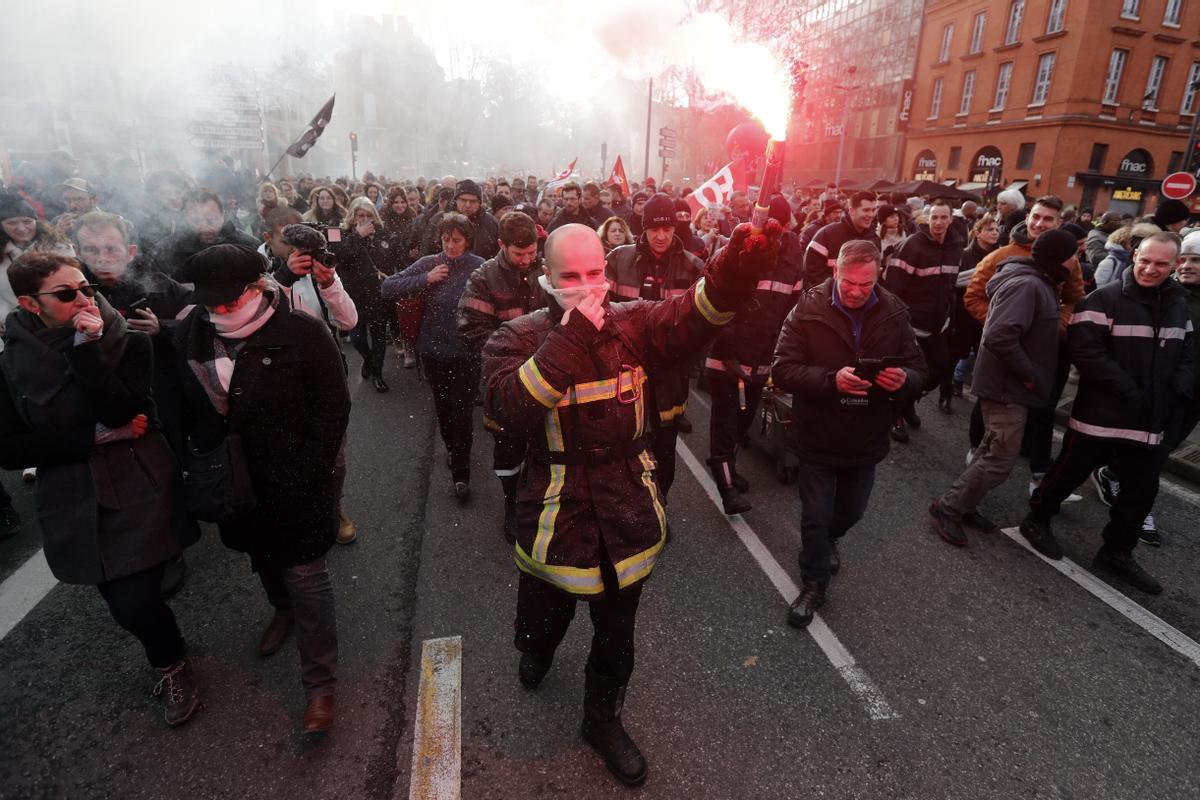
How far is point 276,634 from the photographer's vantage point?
326cm

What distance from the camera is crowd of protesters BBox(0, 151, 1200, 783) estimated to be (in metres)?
2.30

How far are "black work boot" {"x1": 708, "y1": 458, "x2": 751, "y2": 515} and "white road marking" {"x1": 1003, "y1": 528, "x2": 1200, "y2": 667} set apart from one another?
1.92 m

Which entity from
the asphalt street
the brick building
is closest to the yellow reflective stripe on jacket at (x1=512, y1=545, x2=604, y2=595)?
the asphalt street

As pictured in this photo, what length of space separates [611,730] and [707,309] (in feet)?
5.74

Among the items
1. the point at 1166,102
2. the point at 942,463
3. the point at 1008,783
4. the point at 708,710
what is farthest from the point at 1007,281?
the point at 1166,102

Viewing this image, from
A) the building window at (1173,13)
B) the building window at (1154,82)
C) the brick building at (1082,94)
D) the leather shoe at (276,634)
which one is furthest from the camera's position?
the building window at (1154,82)

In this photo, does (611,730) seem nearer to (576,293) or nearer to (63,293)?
(576,293)

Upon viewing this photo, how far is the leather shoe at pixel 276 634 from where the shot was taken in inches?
126

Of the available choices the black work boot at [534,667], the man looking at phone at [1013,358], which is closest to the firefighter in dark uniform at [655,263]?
the black work boot at [534,667]

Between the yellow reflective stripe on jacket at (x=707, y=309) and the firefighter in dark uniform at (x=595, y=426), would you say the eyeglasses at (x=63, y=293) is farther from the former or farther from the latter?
the yellow reflective stripe on jacket at (x=707, y=309)

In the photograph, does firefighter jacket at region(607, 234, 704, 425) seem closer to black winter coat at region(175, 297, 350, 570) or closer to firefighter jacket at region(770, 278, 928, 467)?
firefighter jacket at region(770, 278, 928, 467)

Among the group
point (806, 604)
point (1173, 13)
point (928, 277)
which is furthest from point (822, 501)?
point (1173, 13)

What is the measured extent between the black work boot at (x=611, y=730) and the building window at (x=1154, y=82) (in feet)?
121

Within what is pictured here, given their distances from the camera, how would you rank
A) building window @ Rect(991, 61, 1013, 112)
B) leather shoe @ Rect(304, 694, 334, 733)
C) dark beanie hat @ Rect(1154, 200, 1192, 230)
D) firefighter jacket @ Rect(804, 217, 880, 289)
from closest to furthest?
leather shoe @ Rect(304, 694, 334, 733), firefighter jacket @ Rect(804, 217, 880, 289), dark beanie hat @ Rect(1154, 200, 1192, 230), building window @ Rect(991, 61, 1013, 112)
